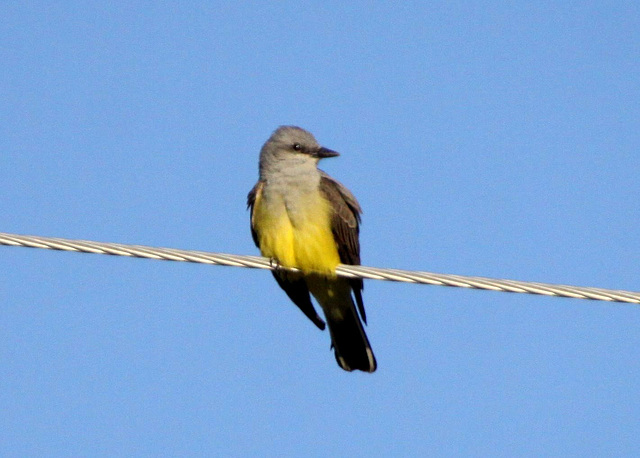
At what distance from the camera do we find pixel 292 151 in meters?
8.03

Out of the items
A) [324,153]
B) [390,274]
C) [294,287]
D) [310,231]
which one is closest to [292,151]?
[324,153]

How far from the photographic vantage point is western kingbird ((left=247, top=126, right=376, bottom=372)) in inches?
288

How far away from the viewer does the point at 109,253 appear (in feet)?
16.7

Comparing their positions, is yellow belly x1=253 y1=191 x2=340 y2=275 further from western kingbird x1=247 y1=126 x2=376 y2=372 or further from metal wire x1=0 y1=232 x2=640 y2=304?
metal wire x1=0 y1=232 x2=640 y2=304

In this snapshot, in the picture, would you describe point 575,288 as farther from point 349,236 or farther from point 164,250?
point 349,236

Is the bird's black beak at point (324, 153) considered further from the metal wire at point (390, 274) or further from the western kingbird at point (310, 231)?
the metal wire at point (390, 274)

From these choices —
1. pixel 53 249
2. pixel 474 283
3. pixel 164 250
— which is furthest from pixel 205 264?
pixel 474 283

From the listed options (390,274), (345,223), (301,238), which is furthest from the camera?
(345,223)

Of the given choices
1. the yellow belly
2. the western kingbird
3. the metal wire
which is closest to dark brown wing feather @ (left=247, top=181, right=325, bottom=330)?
the western kingbird

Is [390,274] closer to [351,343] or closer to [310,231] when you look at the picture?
[310,231]

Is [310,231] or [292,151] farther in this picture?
[292,151]

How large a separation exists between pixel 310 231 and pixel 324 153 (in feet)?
3.10

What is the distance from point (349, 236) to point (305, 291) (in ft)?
2.08

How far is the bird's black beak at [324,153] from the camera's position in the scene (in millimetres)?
8000
